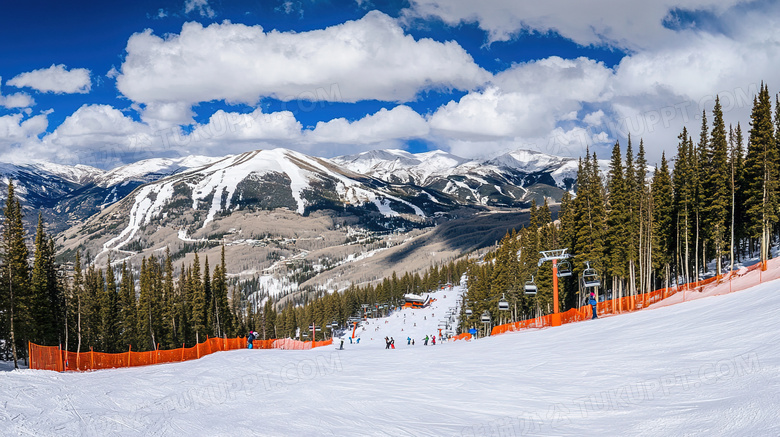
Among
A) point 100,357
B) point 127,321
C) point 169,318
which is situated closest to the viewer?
point 100,357

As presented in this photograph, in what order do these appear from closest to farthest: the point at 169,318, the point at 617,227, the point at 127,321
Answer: the point at 617,227, the point at 127,321, the point at 169,318

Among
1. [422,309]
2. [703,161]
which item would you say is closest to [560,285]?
[703,161]

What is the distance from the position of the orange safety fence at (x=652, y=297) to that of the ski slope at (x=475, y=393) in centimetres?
924

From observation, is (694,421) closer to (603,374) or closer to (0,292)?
(603,374)

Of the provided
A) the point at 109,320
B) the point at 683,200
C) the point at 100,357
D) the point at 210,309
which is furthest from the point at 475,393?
the point at 210,309

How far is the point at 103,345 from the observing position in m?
55.2

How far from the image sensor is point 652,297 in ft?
129

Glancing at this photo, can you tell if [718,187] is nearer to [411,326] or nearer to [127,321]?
[411,326]

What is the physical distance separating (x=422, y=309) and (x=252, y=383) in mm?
109554

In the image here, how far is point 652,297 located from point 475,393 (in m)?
30.7

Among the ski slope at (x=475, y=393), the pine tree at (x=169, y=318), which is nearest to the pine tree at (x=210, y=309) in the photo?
the pine tree at (x=169, y=318)

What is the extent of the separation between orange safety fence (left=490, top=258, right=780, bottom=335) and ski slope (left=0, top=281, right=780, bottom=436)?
9.24 metres

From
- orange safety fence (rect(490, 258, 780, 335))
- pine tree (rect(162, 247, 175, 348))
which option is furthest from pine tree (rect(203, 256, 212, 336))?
orange safety fence (rect(490, 258, 780, 335))

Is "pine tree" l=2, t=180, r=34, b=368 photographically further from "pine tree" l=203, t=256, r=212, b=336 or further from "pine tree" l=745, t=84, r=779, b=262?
"pine tree" l=745, t=84, r=779, b=262
